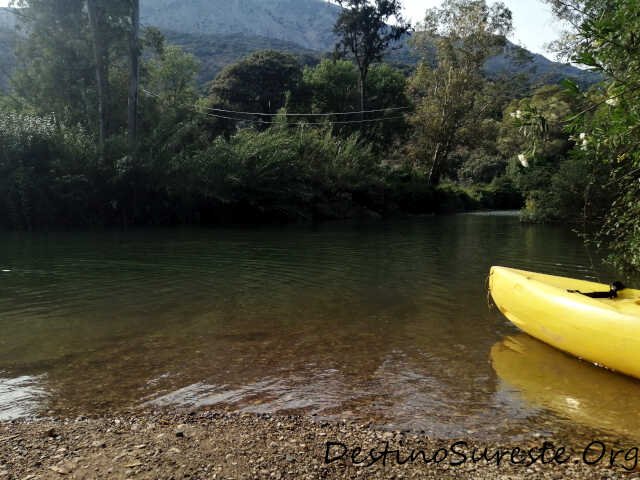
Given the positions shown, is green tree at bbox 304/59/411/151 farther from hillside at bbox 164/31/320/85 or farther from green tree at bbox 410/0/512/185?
hillside at bbox 164/31/320/85

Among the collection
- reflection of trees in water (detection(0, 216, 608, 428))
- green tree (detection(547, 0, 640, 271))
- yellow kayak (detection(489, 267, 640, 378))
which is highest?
green tree (detection(547, 0, 640, 271))

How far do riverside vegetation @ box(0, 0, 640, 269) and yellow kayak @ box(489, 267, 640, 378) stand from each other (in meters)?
1.11

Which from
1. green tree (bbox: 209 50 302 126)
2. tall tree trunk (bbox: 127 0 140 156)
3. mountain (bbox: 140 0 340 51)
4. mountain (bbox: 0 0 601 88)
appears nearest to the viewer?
tall tree trunk (bbox: 127 0 140 156)

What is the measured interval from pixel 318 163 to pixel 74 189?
12.3 meters

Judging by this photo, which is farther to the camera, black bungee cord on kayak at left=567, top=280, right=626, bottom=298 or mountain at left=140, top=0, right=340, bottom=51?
mountain at left=140, top=0, right=340, bottom=51

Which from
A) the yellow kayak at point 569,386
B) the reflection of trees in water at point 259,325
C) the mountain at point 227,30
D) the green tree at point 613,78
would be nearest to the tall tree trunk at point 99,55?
the reflection of trees in water at point 259,325

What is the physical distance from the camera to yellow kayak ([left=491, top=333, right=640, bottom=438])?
4243 mm

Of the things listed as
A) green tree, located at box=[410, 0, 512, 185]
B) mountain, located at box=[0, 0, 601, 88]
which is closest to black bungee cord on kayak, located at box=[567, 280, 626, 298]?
green tree, located at box=[410, 0, 512, 185]

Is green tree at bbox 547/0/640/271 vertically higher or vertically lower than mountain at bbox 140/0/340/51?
lower

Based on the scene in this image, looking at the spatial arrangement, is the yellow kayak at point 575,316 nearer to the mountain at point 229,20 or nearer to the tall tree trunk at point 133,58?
the tall tree trunk at point 133,58

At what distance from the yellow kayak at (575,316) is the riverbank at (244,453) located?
1.70 m

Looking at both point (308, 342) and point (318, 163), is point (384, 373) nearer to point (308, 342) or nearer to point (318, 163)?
point (308, 342)

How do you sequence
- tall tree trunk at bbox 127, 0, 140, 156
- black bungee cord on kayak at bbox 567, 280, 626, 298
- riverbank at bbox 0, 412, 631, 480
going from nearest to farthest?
riverbank at bbox 0, 412, 631, 480 → black bungee cord on kayak at bbox 567, 280, 626, 298 → tall tree trunk at bbox 127, 0, 140, 156

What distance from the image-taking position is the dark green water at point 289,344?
14.7 ft
